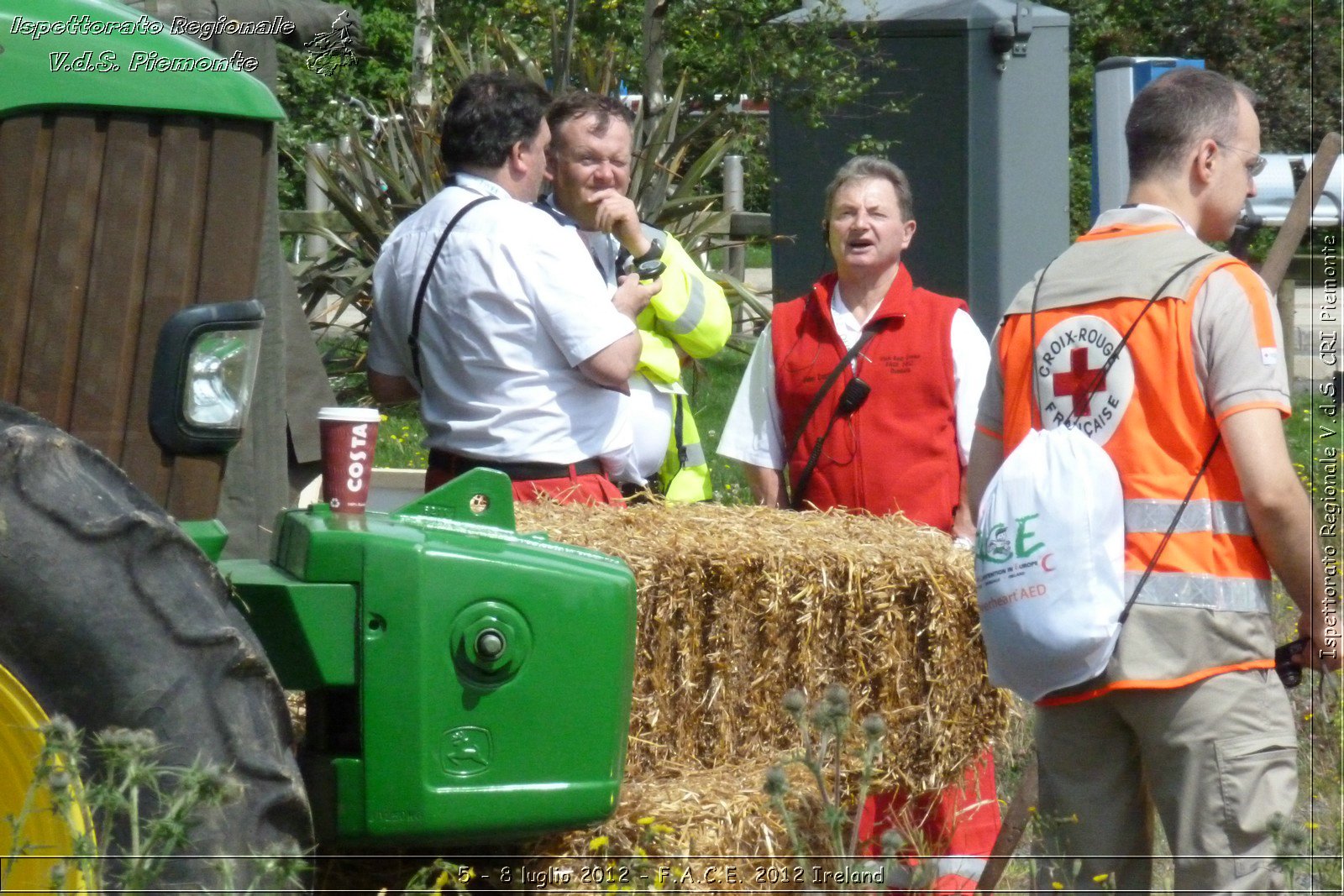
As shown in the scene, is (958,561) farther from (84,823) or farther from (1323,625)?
(84,823)

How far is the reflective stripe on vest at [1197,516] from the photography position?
295 centimetres

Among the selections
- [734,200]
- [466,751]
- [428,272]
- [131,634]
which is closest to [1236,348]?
Answer: [466,751]

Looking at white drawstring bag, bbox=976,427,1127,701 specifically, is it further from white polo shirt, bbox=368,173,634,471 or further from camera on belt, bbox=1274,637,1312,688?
white polo shirt, bbox=368,173,634,471

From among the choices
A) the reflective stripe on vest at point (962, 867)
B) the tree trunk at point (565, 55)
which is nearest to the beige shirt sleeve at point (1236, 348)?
the reflective stripe on vest at point (962, 867)

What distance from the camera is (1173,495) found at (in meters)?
2.96

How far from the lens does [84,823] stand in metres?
2.41

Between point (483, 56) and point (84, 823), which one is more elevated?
point (483, 56)

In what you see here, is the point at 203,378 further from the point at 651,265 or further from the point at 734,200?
the point at 734,200

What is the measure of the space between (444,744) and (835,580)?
1276 millimetres

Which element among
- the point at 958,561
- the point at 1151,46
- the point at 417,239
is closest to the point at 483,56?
the point at 417,239

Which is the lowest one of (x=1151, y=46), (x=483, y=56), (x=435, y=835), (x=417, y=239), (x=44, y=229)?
(x=435, y=835)

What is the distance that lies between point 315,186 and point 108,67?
9136 millimetres

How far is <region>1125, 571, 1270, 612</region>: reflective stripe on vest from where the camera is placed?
2.94 m

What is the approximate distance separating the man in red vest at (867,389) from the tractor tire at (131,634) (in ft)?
7.30
